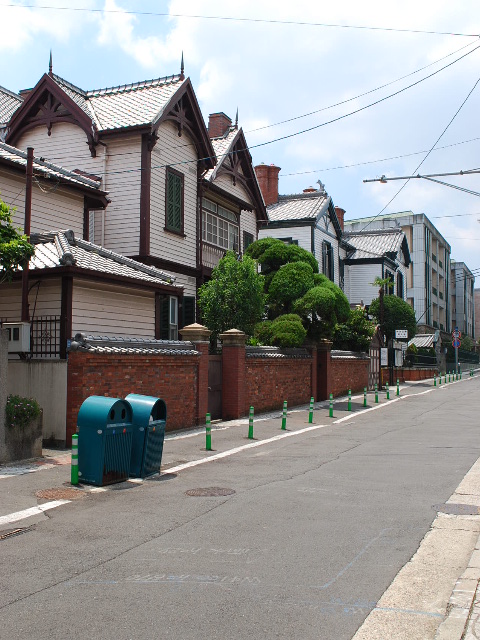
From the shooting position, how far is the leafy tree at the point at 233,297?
21.4 metres

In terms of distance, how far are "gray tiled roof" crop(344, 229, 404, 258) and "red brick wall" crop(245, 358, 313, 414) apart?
28.9 meters

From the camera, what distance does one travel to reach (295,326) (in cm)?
2386

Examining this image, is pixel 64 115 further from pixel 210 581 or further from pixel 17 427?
pixel 210 581

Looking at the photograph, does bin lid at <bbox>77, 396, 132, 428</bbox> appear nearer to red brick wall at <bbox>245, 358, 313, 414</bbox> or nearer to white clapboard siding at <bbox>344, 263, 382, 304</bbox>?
red brick wall at <bbox>245, 358, 313, 414</bbox>

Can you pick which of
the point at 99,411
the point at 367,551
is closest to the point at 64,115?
the point at 99,411

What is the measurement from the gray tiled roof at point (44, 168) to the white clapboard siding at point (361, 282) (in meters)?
32.4

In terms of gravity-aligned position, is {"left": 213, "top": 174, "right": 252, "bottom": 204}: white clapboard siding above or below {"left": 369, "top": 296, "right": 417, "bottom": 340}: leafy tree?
above

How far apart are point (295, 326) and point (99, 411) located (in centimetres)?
1459

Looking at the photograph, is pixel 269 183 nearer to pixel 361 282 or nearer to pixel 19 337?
pixel 361 282

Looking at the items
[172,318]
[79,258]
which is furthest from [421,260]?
[79,258]

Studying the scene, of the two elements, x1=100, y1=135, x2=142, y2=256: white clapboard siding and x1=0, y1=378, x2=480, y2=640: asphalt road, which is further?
x1=100, y1=135, x2=142, y2=256: white clapboard siding

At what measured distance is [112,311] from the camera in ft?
55.5

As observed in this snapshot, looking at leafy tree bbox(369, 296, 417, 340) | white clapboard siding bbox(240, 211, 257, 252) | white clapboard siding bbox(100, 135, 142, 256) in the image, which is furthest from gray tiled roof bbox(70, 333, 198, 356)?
leafy tree bbox(369, 296, 417, 340)

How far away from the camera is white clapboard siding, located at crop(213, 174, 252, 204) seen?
84.7 ft
